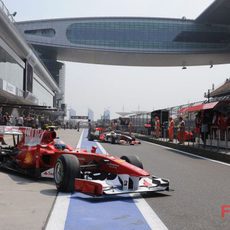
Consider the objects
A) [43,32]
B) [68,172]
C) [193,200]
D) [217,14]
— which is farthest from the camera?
[43,32]

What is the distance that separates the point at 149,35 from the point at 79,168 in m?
93.0

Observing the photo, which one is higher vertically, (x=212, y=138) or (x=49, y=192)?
(x=212, y=138)

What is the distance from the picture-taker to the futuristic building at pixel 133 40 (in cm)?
9231

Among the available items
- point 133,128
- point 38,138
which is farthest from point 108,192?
point 133,128

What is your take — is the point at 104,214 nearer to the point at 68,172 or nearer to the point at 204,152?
the point at 68,172

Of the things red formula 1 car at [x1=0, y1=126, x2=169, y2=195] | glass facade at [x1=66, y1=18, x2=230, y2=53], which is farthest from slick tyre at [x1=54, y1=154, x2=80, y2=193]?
glass facade at [x1=66, y1=18, x2=230, y2=53]

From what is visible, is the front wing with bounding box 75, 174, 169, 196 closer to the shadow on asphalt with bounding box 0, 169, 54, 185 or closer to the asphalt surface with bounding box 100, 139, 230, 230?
the asphalt surface with bounding box 100, 139, 230, 230

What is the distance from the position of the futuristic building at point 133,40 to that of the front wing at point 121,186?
3257 inches

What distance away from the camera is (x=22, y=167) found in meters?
10.4

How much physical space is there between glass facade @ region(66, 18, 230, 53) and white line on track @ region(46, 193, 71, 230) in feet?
286

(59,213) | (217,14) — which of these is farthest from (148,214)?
(217,14)

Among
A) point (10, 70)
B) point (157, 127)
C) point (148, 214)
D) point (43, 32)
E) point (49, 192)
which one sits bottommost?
point (148, 214)

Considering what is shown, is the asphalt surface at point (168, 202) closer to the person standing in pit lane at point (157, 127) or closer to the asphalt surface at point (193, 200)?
the asphalt surface at point (193, 200)

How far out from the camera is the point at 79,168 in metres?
8.22
